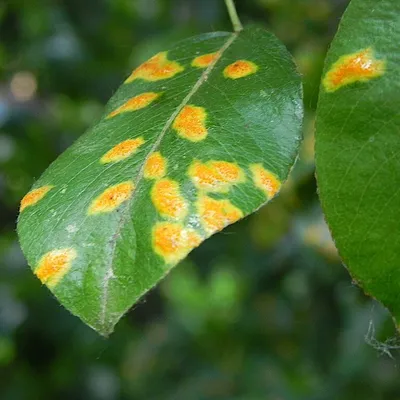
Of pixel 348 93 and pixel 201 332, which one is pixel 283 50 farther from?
pixel 201 332

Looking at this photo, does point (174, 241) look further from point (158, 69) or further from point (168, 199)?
point (158, 69)

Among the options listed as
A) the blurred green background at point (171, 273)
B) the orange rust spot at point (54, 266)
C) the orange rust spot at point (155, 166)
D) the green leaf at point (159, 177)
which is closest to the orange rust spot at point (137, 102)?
the green leaf at point (159, 177)

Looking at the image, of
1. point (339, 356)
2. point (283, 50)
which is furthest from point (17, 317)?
point (283, 50)

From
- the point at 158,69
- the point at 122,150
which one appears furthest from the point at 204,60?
the point at 122,150

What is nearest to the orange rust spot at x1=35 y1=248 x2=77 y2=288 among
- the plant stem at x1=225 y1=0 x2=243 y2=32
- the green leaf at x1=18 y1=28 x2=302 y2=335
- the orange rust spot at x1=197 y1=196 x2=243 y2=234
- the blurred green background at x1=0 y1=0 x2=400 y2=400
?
the green leaf at x1=18 y1=28 x2=302 y2=335

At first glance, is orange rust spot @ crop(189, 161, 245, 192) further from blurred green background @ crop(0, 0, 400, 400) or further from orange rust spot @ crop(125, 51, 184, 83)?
blurred green background @ crop(0, 0, 400, 400)

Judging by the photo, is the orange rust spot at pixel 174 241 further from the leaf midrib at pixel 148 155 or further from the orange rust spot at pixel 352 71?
the orange rust spot at pixel 352 71
